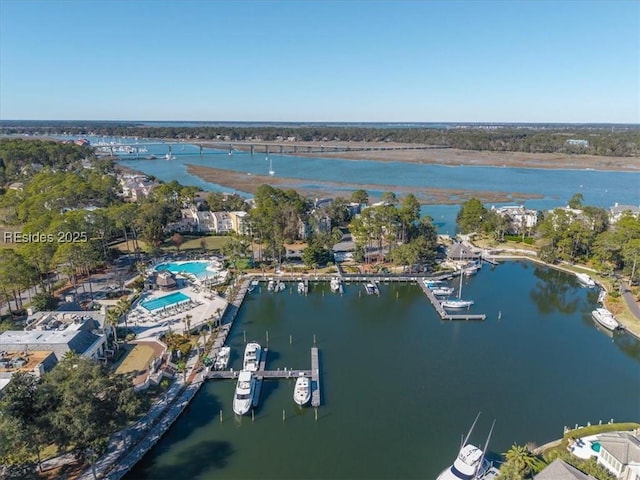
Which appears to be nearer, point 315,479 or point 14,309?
point 315,479

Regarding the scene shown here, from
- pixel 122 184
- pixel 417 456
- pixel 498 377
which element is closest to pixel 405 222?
pixel 498 377

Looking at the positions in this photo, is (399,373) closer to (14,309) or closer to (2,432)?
(2,432)

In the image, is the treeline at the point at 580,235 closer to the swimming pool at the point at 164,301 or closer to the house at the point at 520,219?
the house at the point at 520,219

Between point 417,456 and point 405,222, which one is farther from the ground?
point 405,222

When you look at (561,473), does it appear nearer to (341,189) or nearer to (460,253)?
(460,253)

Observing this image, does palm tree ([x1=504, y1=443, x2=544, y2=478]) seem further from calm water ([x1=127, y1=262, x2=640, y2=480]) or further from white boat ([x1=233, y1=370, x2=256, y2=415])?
white boat ([x1=233, y1=370, x2=256, y2=415])

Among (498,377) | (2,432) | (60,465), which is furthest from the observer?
(498,377)
